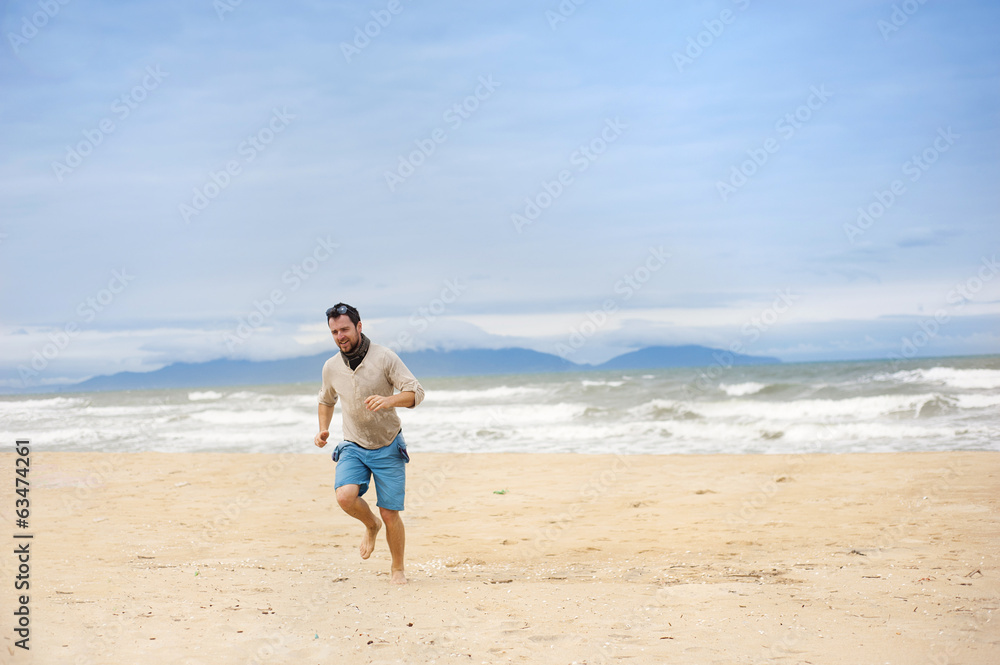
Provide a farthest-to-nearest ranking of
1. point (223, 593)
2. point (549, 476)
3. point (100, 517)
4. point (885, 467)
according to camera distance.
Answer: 1. point (549, 476)
2. point (885, 467)
3. point (100, 517)
4. point (223, 593)

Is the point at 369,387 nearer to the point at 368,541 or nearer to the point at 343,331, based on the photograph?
the point at 343,331

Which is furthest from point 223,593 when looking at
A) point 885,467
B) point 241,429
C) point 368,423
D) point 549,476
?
point 241,429

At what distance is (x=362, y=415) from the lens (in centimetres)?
522

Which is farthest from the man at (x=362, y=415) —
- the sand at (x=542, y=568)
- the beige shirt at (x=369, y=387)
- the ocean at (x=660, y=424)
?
the ocean at (x=660, y=424)

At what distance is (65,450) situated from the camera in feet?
57.8

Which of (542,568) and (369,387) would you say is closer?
(369,387)

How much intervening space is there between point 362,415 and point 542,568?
225 centimetres

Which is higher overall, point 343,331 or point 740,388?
point 343,331

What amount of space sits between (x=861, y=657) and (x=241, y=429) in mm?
21314

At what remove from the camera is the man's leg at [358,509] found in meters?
5.20

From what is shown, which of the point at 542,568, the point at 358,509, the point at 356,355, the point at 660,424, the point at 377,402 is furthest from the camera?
the point at 660,424

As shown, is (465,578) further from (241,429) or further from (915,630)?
(241,429)

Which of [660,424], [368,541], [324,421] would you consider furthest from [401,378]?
[660,424]

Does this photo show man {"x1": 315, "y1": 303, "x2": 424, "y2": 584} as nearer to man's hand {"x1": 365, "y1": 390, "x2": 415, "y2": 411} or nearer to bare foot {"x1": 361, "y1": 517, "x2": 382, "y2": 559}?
man's hand {"x1": 365, "y1": 390, "x2": 415, "y2": 411}
